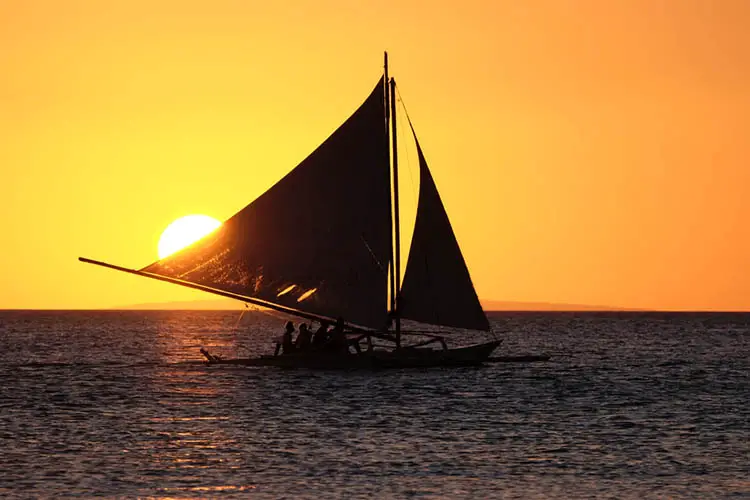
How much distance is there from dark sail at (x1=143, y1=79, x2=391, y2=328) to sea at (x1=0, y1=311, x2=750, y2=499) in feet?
11.9

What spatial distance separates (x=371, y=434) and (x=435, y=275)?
652 inches

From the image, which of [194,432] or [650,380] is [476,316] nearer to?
[650,380]

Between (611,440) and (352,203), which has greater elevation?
(352,203)

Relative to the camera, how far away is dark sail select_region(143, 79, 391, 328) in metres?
52.1

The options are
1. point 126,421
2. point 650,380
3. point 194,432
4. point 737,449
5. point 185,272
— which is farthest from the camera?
point 650,380

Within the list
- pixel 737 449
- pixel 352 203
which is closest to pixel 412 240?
pixel 352 203

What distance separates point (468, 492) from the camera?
2716 centimetres

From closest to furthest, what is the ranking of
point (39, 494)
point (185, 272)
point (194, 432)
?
point (39, 494) → point (194, 432) → point (185, 272)

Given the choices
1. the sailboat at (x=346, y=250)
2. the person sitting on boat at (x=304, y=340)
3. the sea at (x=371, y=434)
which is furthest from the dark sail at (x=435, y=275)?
the person sitting on boat at (x=304, y=340)

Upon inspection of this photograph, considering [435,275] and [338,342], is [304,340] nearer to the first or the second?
[338,342]

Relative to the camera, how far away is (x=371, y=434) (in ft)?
121

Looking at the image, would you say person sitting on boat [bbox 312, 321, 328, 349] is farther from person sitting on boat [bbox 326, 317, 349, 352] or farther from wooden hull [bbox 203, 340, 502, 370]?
person sitting on boat [bbox 326, 317, 349, 352]

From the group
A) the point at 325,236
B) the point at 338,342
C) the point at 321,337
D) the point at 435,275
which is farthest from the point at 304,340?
the point at 435,275

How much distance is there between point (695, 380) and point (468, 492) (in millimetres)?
37958
